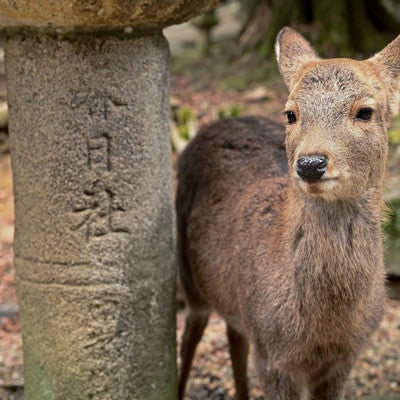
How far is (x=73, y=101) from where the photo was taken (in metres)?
4.07

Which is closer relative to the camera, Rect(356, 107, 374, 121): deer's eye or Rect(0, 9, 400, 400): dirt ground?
Rect(356, 107, 374, 121): deer's eye

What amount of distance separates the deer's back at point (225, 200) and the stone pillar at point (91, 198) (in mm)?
375

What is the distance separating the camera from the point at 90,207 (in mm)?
4184

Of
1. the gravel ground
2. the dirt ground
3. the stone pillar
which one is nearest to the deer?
the stone pillar

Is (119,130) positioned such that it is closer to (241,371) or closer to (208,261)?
(208,261)

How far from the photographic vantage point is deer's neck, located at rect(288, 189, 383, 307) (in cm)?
377

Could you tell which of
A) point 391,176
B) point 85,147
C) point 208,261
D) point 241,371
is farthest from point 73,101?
point 391,176

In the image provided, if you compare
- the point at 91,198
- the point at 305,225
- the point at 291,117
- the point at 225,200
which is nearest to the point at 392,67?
the point at 291,117

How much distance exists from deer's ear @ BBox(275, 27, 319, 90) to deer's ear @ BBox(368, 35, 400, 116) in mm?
393

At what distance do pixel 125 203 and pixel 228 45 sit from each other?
9.83m

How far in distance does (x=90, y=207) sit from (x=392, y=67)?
61.2 inches

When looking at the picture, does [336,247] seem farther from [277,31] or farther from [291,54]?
[277,31]

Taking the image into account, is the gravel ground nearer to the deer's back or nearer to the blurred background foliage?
the deer's back

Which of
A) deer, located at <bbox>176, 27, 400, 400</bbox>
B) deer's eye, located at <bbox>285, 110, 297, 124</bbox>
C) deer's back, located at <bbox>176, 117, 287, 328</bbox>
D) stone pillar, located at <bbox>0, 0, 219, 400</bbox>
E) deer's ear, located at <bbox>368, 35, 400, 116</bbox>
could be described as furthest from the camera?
deer's back, located at <bbox>176, 117, 287, 328</bbox>
